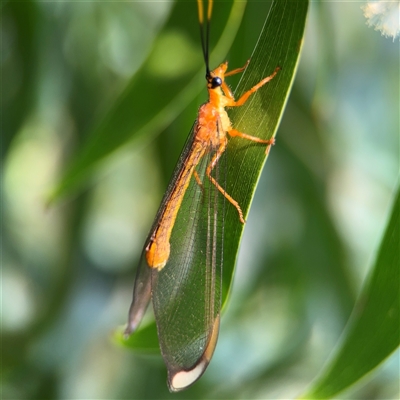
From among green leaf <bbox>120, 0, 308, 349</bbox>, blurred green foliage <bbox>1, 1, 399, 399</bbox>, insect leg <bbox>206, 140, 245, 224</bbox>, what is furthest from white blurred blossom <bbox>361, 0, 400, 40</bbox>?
blurred green foliage <bbox>1, 1, 399, 399</bbox>

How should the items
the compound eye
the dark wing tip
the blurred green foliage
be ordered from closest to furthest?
the dark wing tip < the compound eye < the blurred green foliage

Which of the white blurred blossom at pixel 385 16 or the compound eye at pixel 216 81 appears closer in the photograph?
the white blurred blossom at pixel 385 16

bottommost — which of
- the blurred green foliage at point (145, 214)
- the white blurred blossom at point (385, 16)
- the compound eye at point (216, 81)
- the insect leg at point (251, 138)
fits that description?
the blurred green foliage at point (145, 214)

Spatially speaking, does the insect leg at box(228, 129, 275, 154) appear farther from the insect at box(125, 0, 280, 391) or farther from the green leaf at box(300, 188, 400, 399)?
the green leaf at box(300, 188, 400, 399)

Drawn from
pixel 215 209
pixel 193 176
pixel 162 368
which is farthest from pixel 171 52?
pixel 162 368

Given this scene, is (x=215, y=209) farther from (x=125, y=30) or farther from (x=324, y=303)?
(x=125, y=30)

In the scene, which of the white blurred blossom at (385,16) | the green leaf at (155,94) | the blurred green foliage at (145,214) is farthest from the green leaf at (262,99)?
the blurred green foliage at (145,214)

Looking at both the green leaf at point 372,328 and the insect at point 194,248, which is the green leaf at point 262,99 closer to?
the insect at point 194,248
